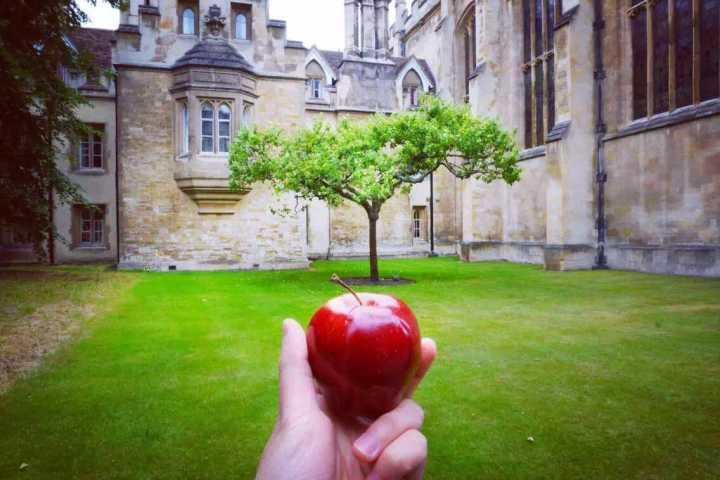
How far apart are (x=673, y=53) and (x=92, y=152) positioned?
24.8 metres

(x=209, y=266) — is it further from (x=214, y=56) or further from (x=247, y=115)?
(x=214, y=56)

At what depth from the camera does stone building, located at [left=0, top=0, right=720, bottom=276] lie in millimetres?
14445

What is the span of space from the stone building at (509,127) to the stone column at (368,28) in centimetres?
885

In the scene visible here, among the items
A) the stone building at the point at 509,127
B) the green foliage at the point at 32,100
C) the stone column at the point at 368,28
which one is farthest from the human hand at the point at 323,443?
the stone column at the point at 368,28

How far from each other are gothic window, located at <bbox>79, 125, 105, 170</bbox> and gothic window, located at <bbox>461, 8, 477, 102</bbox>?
19.6m

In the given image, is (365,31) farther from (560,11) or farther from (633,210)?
(633,210)

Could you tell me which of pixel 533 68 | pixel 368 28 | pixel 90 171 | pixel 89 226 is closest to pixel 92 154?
pixel 90 171

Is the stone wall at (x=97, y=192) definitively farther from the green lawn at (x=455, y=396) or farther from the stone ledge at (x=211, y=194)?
the green lawn at (x=455, y=396)

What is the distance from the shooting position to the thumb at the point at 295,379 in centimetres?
123

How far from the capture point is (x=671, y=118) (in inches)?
569

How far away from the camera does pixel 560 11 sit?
19.5m

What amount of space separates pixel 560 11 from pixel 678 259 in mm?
11252

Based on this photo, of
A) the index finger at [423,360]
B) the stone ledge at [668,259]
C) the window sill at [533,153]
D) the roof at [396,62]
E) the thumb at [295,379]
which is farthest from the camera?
the roof at [396,62]

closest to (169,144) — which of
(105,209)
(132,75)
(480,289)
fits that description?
(132,75)
